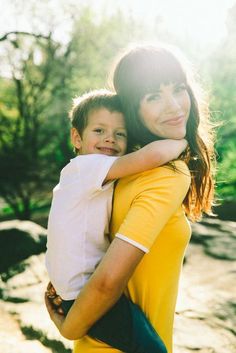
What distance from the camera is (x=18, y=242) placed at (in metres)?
6.21

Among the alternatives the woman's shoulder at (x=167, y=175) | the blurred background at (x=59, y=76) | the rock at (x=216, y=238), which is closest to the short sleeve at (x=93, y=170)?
the woman's shoulder at (x=167, y=175)

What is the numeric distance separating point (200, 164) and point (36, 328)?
9.70 ft

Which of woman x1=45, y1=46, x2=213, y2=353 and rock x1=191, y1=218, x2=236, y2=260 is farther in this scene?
rock x1=191, y1=218, x2=236, y2=260

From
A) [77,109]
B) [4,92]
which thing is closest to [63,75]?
[4,92]

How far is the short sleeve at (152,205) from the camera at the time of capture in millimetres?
1200

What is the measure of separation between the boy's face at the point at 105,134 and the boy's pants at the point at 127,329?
2.20 ft

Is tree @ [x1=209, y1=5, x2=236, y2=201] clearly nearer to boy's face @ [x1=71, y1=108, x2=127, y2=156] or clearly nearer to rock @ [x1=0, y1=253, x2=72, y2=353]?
rock @ [x1=0, y1=253, x2=72, y2=353]

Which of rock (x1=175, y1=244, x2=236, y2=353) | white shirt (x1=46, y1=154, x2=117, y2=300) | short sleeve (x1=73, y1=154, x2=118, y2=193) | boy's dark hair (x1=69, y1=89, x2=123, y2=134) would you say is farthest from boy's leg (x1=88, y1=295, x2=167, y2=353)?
rock (x1=175, y1=244, x2=236, y2=353)

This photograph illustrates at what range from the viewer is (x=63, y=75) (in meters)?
17.1

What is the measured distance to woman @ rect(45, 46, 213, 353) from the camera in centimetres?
121

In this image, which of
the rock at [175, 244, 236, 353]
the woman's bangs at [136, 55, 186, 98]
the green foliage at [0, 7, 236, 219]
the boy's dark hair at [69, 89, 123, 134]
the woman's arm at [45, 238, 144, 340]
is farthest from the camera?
the green foliage at [0, 7, 236, 219]

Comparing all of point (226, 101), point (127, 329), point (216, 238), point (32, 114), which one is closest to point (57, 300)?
point (127, 329)

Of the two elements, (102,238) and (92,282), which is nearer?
(92,282)

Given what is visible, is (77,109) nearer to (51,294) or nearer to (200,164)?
(200,164)
